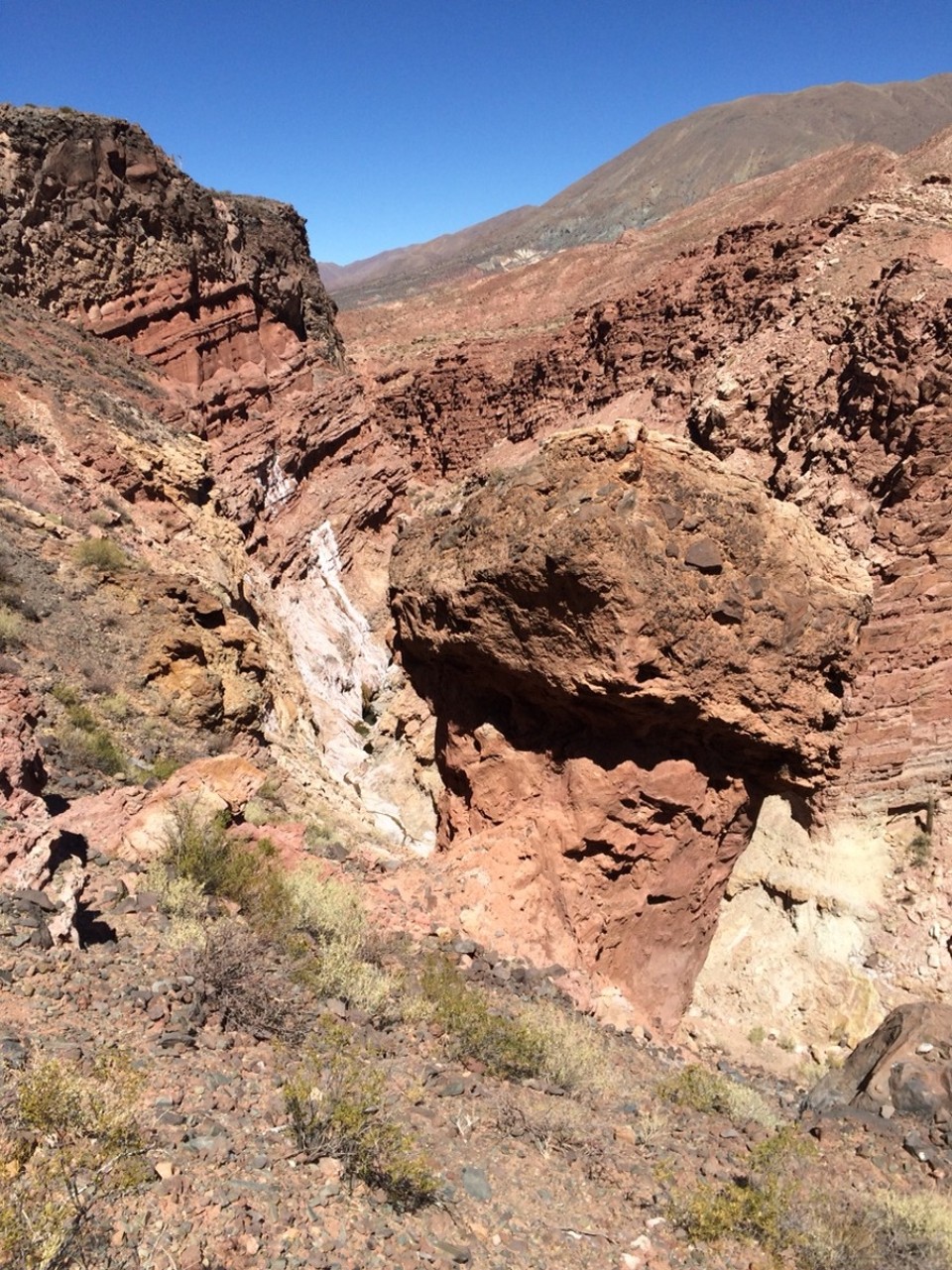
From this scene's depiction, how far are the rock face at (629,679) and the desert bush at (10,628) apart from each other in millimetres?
4893

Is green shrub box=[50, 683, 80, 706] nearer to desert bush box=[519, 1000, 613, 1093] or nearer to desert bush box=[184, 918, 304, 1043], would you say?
desert bush box=[184, 918, 304, 1043]

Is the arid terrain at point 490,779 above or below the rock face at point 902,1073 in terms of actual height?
above

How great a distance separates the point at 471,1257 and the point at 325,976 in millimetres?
2319

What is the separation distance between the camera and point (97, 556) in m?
10.4

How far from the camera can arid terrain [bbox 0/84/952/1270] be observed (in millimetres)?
4270

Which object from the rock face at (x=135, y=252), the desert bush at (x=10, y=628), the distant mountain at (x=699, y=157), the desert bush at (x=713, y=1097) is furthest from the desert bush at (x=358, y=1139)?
the distant mountain at (x=699, y=157)

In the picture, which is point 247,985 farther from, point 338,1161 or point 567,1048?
point 567,1048

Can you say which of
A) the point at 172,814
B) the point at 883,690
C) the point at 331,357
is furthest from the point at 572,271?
the point at 172,814

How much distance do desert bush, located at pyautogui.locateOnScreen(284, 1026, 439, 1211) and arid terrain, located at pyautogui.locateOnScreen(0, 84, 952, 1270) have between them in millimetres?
27

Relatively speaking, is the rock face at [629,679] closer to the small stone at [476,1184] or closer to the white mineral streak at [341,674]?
the white mineral streak at [341,674]

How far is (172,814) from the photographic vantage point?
6.95 m

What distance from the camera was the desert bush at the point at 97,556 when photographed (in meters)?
10.4

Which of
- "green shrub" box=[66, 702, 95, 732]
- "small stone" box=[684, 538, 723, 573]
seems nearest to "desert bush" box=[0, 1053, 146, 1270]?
"green shrub" box=[66, 702, 95, 732]

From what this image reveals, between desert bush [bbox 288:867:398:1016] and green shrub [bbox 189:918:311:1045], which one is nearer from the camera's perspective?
green shrub [bbox 189:918:311:1045]
